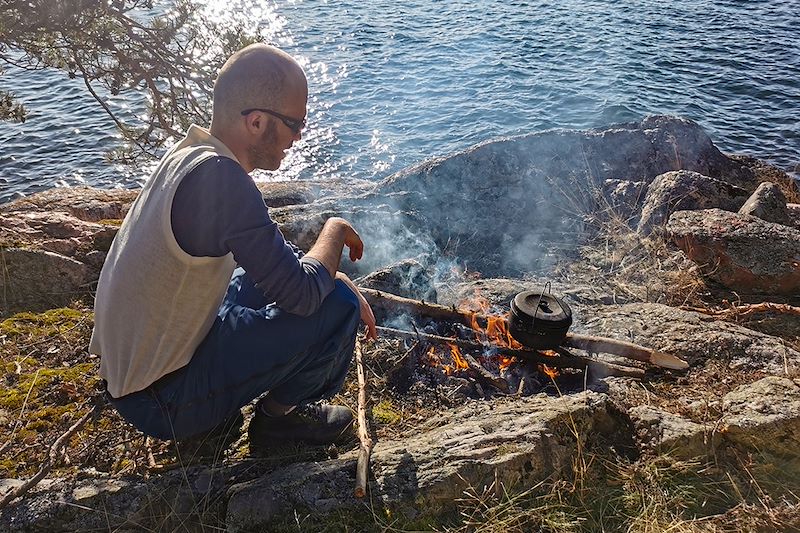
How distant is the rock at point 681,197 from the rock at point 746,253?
0.95 metres

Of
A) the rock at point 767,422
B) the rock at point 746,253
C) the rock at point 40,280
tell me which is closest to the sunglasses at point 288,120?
the rock at point 767,422

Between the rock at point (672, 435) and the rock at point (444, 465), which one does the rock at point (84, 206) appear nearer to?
the rock at point (444, 465)

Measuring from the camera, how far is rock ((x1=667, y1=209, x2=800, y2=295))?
550 cm

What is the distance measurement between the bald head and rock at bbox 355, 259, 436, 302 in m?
2.77

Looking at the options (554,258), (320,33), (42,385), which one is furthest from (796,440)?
(320,33)

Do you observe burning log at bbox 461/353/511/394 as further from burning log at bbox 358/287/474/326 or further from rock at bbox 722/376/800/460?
rock at bbox 722/376/800/460

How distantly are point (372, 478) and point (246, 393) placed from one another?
0.80 metres

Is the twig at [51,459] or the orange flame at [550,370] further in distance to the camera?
the orange flame at [550,370]

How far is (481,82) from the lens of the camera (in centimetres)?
1498

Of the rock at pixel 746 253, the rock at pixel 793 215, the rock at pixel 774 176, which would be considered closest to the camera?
the rock at pixel 746 253

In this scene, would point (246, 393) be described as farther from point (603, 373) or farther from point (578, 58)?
point (578, 58)

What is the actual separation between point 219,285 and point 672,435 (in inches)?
103

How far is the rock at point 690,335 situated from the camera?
410 centimetres

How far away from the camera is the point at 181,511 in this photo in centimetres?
281
